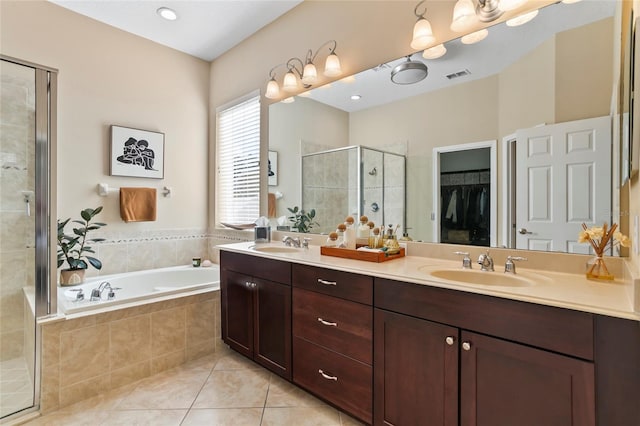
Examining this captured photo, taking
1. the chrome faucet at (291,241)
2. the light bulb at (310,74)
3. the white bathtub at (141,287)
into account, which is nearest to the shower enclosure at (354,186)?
the chrome faucet at (291,241)

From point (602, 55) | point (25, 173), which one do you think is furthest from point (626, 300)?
point (25, 173)

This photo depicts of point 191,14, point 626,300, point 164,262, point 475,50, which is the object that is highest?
point 191,14

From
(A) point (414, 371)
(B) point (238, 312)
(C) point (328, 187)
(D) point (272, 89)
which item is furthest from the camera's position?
(D) point (272, 89)

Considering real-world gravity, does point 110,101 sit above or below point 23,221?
above

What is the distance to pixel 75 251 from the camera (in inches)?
100

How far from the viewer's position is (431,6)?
1.81 metres

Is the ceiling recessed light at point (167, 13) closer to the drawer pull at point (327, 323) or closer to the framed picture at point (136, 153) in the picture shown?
the framed picture at point (136, 153)

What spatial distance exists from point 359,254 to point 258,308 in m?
0.84

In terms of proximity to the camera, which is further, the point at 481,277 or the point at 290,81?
the point at 290,81

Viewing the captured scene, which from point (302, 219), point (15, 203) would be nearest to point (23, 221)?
point (15, 203)

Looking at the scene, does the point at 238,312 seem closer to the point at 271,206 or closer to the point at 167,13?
the point at 271,206

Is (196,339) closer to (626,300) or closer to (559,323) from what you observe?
(559,323)

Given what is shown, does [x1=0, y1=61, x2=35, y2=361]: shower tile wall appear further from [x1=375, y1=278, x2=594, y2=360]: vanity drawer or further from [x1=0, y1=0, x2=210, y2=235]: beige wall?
[x1=375, y1=278, x2=594, y2=360]: vanity drawer

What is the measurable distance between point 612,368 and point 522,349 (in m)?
0.23
